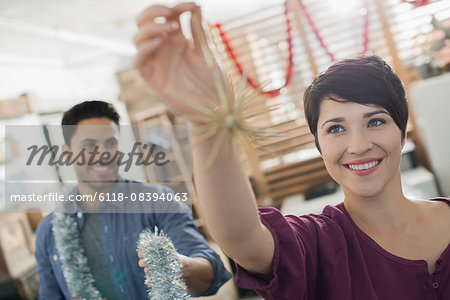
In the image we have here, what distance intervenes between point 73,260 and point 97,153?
0.33 metres

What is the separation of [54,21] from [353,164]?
521 centimetres

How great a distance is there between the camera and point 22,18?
4.64 metres

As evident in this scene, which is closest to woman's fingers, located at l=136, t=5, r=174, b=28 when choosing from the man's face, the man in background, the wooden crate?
the man's face

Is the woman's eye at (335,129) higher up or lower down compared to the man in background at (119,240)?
higher up

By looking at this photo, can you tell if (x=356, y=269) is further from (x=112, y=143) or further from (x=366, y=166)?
(x=112, y=143)

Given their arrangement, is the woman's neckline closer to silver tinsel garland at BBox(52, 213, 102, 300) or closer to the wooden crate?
silver tinsel garland at BBox(52, 213, 102, 300)

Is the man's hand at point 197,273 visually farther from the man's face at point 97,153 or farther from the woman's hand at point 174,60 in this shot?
the woman's hand at point 174,60

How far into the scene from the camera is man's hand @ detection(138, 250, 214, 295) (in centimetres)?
96

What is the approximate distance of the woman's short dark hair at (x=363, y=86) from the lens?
2.46ft

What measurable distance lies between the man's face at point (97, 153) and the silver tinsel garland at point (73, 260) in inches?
6.7

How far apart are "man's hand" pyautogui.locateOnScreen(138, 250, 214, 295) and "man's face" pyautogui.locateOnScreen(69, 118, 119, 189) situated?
0.27m

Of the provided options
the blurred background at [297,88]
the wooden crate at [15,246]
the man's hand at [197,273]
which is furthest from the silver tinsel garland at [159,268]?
the wooden crate at [15,246]

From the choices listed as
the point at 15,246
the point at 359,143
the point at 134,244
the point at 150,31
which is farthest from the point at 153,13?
the point at 15,246

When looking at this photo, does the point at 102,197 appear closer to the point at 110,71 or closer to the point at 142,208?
the point at 142,208
